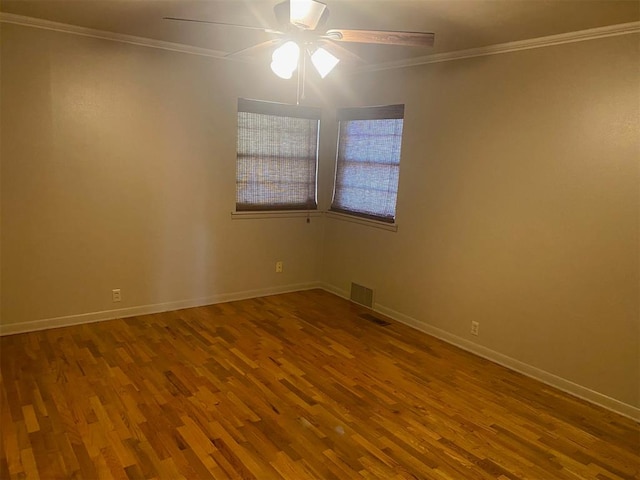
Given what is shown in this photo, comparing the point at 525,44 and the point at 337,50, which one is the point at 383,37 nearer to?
the point at 337,50

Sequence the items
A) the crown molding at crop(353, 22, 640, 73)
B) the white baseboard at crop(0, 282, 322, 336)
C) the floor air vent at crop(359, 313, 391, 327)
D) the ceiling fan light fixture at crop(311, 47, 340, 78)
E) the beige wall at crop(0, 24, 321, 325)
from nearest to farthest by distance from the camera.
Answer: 1. the ceiling fan light fixture at crop(311, 47, 340, 78)
2. the crown molding at crop(353, 22, 640, 73)
3. the beige wall at crop(0, 24, 321, 325)
4. the white baseboard at crop(0, 282, 322, 336)
5. the floor air vent at crop(359, 313, 391, 327)

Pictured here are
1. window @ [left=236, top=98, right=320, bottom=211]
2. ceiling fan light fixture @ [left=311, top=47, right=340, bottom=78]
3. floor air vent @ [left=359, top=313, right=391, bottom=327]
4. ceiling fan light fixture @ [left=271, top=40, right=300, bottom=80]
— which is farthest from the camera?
window @ [left=236, top=98, right=320, bottom=211]

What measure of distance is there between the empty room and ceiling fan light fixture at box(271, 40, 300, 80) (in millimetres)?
14

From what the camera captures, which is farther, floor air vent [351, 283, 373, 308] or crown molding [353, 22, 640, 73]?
floor air vent [351, 283, 373, 308]

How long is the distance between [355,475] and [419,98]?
10.3 feet

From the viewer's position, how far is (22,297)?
148 inches

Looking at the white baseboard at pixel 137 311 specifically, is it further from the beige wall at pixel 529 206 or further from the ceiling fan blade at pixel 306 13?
the ceiling fan blade at pixel 306 13

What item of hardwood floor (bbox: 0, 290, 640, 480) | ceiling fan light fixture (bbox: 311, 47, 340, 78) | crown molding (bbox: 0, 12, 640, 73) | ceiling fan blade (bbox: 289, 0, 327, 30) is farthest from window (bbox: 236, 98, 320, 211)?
ceiling fan blade (bbox: 289, 0, 327, 30)

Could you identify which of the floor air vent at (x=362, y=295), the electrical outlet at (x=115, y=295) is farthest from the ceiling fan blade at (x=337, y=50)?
the electrical outlet at (x=115, y=295)

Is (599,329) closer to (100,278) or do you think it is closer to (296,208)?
(296,208)

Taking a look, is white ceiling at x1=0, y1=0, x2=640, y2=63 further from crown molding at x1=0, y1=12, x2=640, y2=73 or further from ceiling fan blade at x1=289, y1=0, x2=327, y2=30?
ceiling fan blade at x1=289, y1=0, x2=327, y2=30

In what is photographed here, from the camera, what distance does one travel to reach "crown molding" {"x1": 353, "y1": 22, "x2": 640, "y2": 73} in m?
2.87

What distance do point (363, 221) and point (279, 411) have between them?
2453 mm

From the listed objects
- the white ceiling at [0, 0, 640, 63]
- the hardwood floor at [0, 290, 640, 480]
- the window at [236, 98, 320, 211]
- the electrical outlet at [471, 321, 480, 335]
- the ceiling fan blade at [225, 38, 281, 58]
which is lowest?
the hardwood floor at [0, 290, 640, 480]
